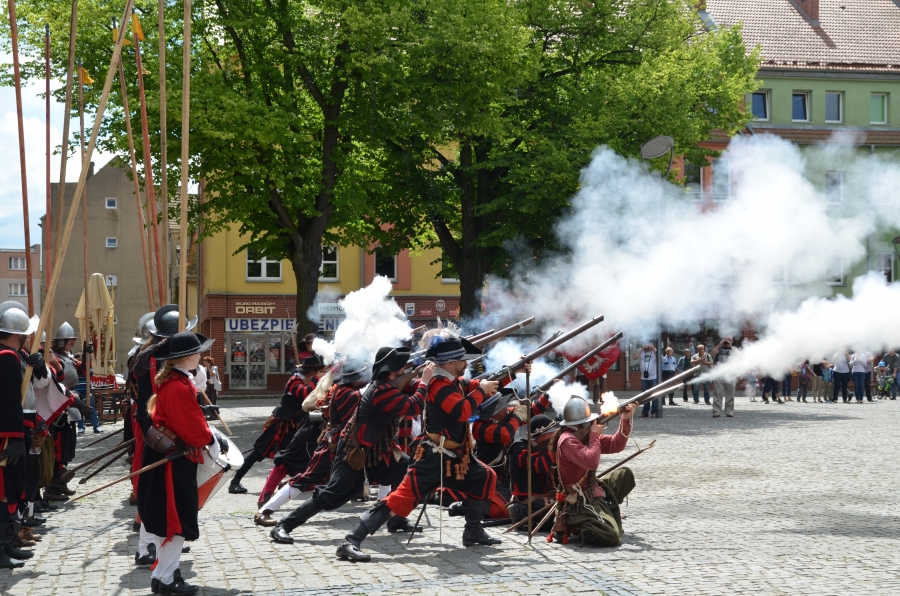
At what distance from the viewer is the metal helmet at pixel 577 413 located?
332 inches

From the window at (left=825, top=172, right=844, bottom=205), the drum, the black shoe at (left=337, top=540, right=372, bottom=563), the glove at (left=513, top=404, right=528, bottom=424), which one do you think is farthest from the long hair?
the window at (left=825, top=172, right=844, bottom=205)

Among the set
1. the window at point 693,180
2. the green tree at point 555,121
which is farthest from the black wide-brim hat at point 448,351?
the window at point 693,180

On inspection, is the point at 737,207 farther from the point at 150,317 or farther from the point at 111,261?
the point at 111,261

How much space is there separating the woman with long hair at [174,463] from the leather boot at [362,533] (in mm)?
1333

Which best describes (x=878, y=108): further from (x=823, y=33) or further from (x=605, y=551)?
(x=605, y=551)

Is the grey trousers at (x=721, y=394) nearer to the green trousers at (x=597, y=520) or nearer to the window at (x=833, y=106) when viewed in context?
the green trousers at (x=597, y=520)

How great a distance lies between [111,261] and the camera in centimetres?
5825

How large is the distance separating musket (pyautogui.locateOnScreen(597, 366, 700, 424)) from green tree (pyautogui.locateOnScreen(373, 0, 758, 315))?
542 inches

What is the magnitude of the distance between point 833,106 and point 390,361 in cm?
3632

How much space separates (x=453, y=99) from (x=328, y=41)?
2914mm

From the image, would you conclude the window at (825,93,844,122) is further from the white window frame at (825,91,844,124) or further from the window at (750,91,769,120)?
the window at (750,91,769,120)

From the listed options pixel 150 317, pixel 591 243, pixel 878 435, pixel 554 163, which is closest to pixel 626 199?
pixel 591 243

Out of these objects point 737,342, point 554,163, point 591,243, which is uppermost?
point 554,163

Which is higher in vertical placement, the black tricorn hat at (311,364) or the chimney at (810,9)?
the chimney at (810,9)
